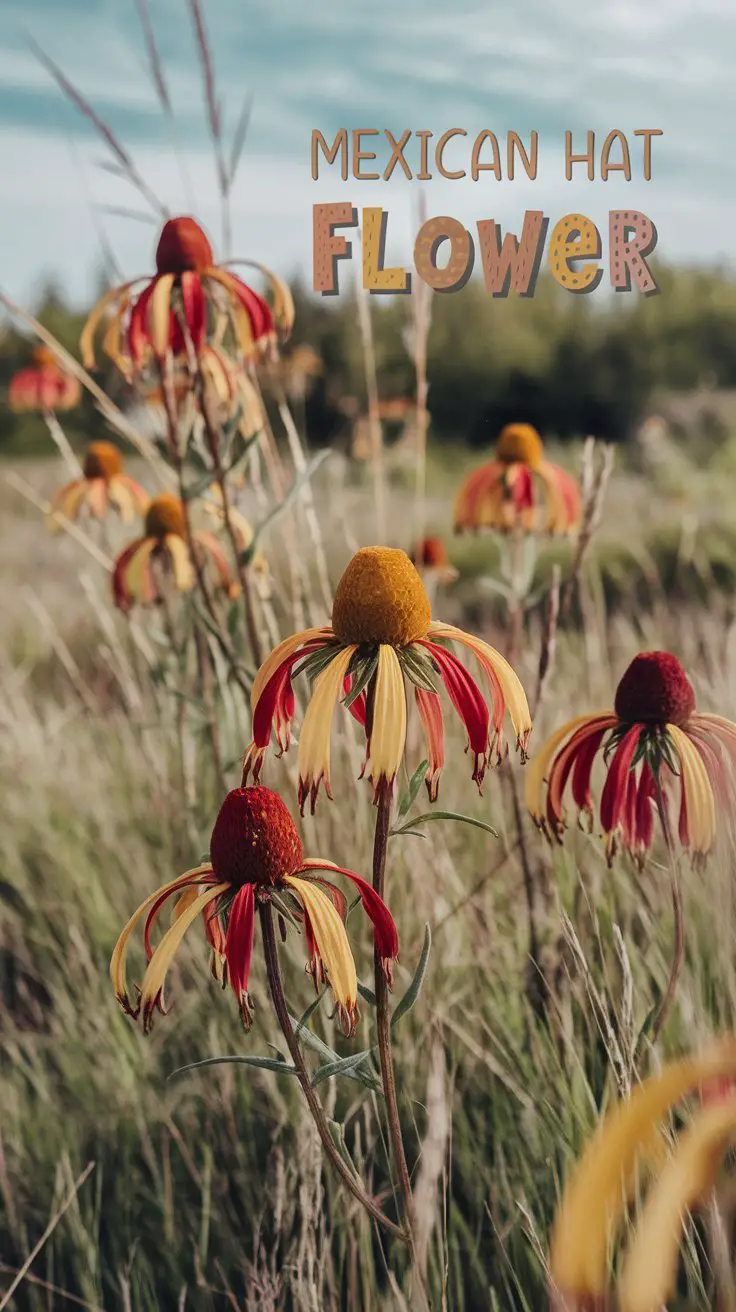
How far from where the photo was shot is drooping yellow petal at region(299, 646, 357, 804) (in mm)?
869

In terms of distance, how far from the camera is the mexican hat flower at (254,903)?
33.4 inches

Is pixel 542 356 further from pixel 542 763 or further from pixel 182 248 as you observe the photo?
pixel 542 763

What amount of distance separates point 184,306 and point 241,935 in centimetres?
88

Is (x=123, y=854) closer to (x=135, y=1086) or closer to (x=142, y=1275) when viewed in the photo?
(x=135, y=1086)

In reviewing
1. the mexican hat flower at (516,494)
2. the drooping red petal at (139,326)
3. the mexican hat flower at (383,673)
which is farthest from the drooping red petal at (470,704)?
the mexican hat flower at (516,494)

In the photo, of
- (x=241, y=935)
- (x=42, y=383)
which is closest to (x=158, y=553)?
(x=241, y=935)

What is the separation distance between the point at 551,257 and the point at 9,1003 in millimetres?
1700

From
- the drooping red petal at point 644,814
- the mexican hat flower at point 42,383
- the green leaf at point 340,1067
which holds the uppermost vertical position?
the mexican hat flower at point 42,383

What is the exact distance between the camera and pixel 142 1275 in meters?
1.44

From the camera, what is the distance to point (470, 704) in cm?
92

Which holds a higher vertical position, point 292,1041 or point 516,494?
point 516,494

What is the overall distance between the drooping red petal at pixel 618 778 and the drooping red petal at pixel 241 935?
0.41m

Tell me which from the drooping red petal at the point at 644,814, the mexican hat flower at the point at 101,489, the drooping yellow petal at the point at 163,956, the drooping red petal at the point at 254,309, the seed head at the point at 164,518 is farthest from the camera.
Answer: the mexican hat flower at the point at 101,489

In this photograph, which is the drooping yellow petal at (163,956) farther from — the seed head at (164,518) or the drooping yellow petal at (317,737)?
the seed head at (164,518)
